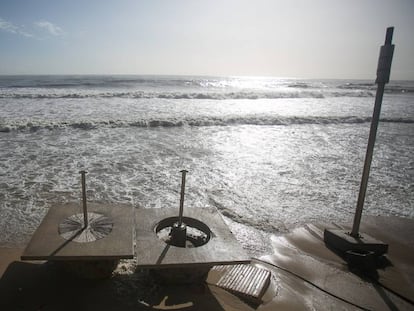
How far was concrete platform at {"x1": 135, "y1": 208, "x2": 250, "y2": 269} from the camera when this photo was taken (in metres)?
2.93

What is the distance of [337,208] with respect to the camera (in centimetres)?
585

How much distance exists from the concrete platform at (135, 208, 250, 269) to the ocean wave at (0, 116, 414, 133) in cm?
1029

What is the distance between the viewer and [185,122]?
14.9 m

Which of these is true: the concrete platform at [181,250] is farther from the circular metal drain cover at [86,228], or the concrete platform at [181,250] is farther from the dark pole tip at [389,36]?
the dark pole tip at [389,36]

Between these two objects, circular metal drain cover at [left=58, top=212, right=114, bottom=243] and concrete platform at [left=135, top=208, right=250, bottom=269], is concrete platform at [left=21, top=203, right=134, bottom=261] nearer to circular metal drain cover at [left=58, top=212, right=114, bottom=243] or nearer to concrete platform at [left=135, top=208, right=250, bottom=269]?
circular metal drain cover at [left=58, top=212, right=114, bottom=243]

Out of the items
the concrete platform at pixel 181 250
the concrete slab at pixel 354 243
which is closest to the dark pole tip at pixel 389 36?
the concrete slab at pixel 354 243

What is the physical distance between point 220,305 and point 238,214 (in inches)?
92.6

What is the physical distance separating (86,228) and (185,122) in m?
11.8

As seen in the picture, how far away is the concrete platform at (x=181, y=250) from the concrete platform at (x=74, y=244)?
0.14m

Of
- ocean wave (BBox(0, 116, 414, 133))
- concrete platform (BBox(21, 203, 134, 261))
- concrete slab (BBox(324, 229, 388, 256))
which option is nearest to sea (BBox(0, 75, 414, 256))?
ocean wave (BBox(0, 116, 414, 133))

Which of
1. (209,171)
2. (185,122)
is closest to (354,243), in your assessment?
(209,171)

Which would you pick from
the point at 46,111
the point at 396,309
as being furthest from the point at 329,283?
the point at 46,111

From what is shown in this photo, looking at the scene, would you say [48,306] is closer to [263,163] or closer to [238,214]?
[238,214]

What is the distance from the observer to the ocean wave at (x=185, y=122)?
12.4 meters
